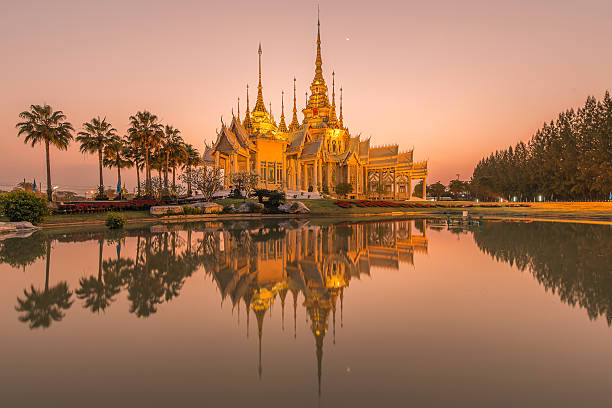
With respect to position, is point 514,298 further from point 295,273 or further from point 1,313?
point 1,313

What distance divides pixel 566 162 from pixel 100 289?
2655 inches

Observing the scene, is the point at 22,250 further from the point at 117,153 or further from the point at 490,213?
the point at 490,213

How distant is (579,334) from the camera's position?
183 inches

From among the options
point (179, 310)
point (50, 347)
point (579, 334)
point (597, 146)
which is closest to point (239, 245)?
point (179, 310)

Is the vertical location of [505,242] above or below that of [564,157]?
below

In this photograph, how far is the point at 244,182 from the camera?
131ft

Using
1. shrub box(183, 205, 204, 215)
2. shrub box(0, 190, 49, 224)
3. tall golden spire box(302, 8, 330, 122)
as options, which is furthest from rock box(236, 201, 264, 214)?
tall golden spire box(302, 8, 330, 122)

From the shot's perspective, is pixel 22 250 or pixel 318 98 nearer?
pixel 22 250

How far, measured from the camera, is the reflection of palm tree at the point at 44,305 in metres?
5.36

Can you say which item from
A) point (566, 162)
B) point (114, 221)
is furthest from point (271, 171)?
point (566, 162)

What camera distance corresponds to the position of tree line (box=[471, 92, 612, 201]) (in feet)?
151

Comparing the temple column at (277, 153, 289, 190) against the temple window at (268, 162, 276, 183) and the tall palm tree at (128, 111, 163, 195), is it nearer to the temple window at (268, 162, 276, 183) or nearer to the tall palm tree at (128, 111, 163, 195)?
the temple window at (268, 162, 276, 183)

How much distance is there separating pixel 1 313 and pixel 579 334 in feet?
31.7

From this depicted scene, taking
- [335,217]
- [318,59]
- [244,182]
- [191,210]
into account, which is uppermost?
[318,59]
